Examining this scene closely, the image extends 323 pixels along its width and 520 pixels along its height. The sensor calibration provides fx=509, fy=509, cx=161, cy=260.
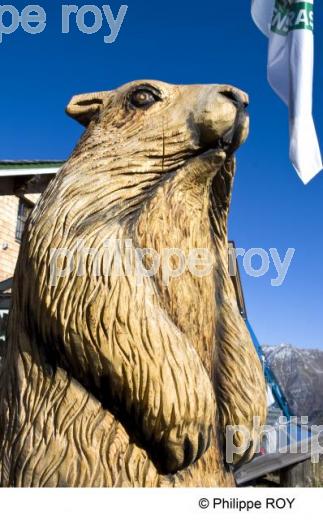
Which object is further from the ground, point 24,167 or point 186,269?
point 24,167

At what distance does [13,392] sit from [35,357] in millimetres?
150

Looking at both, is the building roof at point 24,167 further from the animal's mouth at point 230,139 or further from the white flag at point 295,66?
the animal's mouth at point 230,139

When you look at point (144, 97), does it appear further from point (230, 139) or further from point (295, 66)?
point (295, 66)

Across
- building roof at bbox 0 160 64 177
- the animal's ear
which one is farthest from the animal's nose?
building roof at bbox 0 160 64 177

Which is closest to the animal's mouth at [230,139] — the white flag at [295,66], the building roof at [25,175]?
the white flag at [295,66]

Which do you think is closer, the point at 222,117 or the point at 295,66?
the point at 222,117

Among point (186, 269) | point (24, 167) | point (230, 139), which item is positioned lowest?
point (186, 269)

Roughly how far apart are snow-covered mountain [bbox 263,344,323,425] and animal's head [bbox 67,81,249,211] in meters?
33.9

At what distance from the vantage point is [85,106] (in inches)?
83.1

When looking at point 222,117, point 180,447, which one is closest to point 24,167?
point 222,117

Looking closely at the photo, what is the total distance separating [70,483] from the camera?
5.07 feet

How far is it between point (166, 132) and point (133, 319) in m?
0.72
